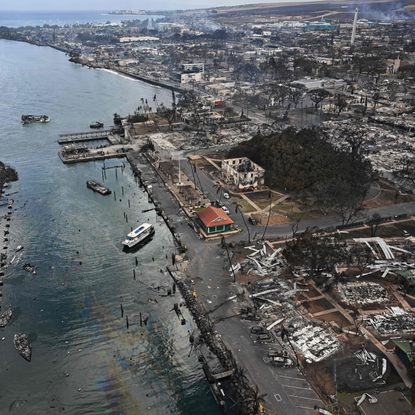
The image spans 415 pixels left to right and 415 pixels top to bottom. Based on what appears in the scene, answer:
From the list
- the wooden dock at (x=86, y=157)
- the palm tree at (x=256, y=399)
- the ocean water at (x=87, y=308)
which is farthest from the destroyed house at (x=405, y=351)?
the wooden dock at (x=86, y=157)

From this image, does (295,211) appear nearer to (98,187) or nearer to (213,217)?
(213,217)

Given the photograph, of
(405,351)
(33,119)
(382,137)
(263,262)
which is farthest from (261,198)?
Result: (33,119)

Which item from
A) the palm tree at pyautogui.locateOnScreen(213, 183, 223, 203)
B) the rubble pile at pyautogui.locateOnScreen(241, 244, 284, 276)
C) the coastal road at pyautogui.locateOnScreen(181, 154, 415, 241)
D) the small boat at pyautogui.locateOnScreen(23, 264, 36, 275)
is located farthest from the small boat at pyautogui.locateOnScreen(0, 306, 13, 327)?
the palm tree at pyautogui.locateOnScreen(213, 183, 223, 203)

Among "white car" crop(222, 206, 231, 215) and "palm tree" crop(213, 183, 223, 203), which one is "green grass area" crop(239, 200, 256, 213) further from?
"palm tree" crop(213, 183, 223, 203)

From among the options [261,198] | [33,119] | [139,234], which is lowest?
[33,119]

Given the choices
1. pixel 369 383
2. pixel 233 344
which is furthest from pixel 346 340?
pixel 233 344
